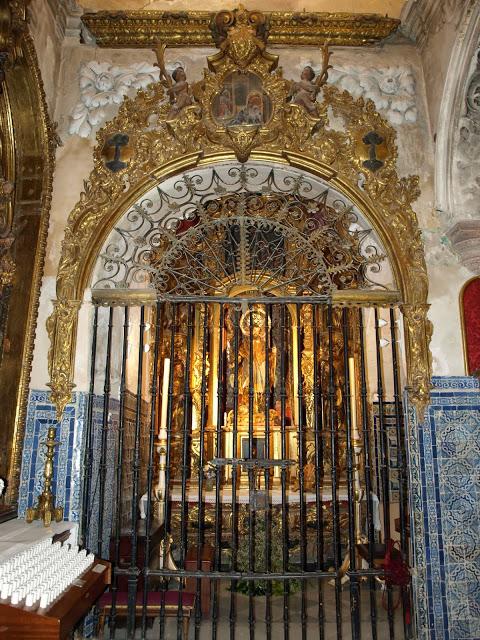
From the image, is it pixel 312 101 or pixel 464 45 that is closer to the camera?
pixel 464 45

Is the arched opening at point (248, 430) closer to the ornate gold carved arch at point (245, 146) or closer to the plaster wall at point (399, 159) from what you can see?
the ornate gold carved arch at point (245, 146)

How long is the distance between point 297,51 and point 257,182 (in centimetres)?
150

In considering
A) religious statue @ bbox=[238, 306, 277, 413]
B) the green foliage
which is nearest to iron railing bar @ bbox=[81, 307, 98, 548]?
the green foliage

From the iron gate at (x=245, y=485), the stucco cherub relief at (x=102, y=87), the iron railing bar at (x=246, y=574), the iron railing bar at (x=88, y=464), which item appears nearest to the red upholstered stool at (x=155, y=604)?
the iron gate at (x=245, y=485)

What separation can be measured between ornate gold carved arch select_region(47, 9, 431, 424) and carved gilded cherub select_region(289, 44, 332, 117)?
23 millimetres

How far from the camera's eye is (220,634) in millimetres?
4980

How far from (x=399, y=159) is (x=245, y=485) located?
4.69m

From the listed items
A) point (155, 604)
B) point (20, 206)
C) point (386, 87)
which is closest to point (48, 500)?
point (155, 604)

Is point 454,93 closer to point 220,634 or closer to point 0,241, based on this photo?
point 0,241

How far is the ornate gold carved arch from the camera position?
5340 mm

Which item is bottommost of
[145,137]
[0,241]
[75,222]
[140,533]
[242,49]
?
[140,533]

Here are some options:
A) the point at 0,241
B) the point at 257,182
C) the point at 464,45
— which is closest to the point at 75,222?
the point at 0,241

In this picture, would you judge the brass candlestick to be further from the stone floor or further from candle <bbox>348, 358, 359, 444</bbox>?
candle <bbox>348, 358, 359, 444</bbox>

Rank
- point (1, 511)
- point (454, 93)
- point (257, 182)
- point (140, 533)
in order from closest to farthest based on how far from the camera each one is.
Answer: point (1, 511) < point (454, 93) < point (257, 182) < point (140, 533)
